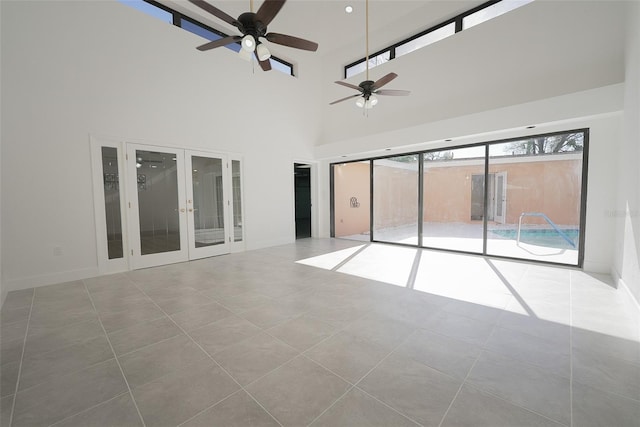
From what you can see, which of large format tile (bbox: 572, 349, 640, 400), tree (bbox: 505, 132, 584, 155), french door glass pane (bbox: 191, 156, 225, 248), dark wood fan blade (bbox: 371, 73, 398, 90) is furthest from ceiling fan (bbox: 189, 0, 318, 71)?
tree (bbox: 505, 132, 584, 155)

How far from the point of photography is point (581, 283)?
3623 mm

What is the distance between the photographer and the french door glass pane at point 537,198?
4473 mm

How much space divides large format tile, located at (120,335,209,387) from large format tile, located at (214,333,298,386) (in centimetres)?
20

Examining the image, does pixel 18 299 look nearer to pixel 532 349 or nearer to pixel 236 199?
pixel 236 199

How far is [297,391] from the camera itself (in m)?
1.65

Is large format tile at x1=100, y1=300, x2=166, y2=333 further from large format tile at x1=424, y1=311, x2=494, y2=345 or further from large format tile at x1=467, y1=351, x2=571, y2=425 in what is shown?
large format tile at x1=467, y1=351, x2=571, y2=425

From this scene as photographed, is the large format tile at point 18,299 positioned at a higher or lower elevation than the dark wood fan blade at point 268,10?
lower

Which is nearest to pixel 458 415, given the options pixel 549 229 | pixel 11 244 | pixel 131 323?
pixel 131 323

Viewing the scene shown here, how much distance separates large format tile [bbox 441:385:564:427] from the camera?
1.40 m

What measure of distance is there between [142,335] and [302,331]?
1.46 m

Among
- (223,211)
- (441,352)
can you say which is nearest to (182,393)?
(441,352)

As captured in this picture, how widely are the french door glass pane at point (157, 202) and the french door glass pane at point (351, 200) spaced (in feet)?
14.8

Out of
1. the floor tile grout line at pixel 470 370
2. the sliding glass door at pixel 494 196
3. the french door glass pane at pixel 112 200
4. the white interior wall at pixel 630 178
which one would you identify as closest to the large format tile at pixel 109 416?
the floor tile grout line at pixel 470 370

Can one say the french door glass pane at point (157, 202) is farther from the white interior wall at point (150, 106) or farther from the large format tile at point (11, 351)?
the large format tile at point (11, 351)
